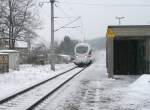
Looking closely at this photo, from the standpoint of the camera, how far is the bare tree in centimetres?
6275

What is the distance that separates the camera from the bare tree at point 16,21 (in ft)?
206

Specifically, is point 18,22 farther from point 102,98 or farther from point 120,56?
point 102,98

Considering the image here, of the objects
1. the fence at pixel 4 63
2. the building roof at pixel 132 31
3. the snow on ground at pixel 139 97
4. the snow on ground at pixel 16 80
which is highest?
the building roof at pixel 132 31

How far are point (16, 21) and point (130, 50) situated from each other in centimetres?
3175

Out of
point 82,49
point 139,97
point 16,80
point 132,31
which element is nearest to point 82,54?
point 82,49

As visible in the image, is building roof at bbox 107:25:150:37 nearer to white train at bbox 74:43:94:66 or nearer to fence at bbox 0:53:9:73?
fence at bbox 0:53:9:73

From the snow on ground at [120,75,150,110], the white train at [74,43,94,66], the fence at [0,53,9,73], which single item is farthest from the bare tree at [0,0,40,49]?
the snow on ground at [120,75,150,110]

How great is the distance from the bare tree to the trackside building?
3039 cm

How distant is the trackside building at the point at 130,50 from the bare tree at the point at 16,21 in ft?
99.7

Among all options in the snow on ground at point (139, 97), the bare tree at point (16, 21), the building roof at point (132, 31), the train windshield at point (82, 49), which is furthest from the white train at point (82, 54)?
the snow on ground at point (139, 97)

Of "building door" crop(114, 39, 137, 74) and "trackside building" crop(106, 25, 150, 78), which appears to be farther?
"building door" crop(114, 39, 137, 74)

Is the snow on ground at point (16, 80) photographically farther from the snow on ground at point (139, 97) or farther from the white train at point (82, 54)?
the white train at point (82, 54)

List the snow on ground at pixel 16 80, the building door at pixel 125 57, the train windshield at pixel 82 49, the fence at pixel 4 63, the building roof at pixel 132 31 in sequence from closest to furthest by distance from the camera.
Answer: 1. the snow on ground at pixel 16 80
2. the building roof at pixel 132 31
3. the building door at pixel 125 57
4. the fence at pixel 4 63
5. the train windshield at pixel 82 49

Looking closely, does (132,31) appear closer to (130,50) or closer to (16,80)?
(130,50)
